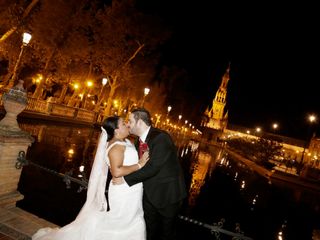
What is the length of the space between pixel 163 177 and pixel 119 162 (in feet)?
2.00

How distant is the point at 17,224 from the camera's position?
4.94 meters

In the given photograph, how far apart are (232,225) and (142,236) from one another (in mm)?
6724

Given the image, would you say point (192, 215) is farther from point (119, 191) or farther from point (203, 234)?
point (119, 191)

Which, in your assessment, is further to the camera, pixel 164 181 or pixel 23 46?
pixel 23 46

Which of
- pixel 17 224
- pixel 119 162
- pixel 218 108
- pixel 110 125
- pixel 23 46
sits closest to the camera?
pixel 119 162

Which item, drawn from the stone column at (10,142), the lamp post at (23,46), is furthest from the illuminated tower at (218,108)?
the stone column at (10,142)

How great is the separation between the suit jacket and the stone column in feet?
7.94

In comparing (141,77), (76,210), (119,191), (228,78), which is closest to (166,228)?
(119,191)

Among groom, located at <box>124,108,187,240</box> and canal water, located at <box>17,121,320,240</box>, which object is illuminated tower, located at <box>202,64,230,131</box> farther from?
groom, located at <box>124,108,187,240</box>

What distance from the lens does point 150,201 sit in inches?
161

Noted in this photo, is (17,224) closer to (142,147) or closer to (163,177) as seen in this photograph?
(142,147)

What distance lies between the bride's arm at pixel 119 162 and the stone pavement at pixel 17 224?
6.21 feet

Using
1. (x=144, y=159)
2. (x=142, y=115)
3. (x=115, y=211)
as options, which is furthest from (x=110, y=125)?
(x=115, y=211)

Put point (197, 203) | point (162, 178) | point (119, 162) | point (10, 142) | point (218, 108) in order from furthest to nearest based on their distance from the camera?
point (218, 108), point (197, 203), point (10, 142), point (162, 178), point (119, 162)
